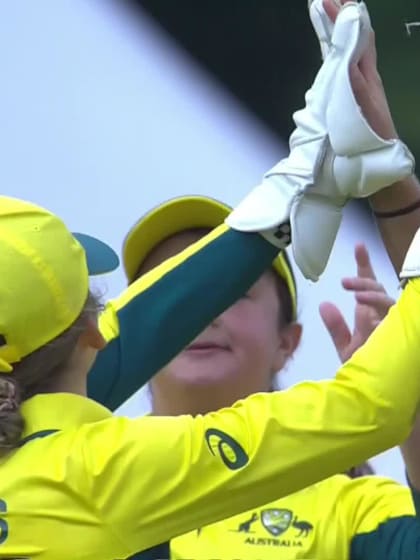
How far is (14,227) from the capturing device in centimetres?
103

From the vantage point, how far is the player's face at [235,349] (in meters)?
1.39

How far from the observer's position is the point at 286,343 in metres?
1.48

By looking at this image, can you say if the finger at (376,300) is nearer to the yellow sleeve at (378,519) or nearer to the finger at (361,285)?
the finger at (361,285)

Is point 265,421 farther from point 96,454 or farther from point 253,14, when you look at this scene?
point 253,14

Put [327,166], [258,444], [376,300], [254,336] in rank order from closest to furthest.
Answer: [258,444] < [327,166] < [376,300] < [254,336]

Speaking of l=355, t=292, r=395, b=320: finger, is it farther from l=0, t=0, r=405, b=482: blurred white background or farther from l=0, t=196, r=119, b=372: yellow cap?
l=0, t=0, r=405, b=482: blurred white background

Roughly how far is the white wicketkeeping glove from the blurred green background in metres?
0.53

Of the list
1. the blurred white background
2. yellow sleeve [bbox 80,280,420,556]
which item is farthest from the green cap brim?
the blurred white background

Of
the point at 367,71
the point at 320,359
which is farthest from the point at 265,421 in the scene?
the point at 320,359

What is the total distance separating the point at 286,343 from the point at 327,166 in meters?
0.41

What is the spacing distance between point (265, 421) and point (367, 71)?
34 centimetres

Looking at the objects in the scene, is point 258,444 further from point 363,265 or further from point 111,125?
point 111,125

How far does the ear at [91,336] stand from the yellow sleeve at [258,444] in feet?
0.30

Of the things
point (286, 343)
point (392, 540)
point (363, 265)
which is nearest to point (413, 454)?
point (392, 540)
